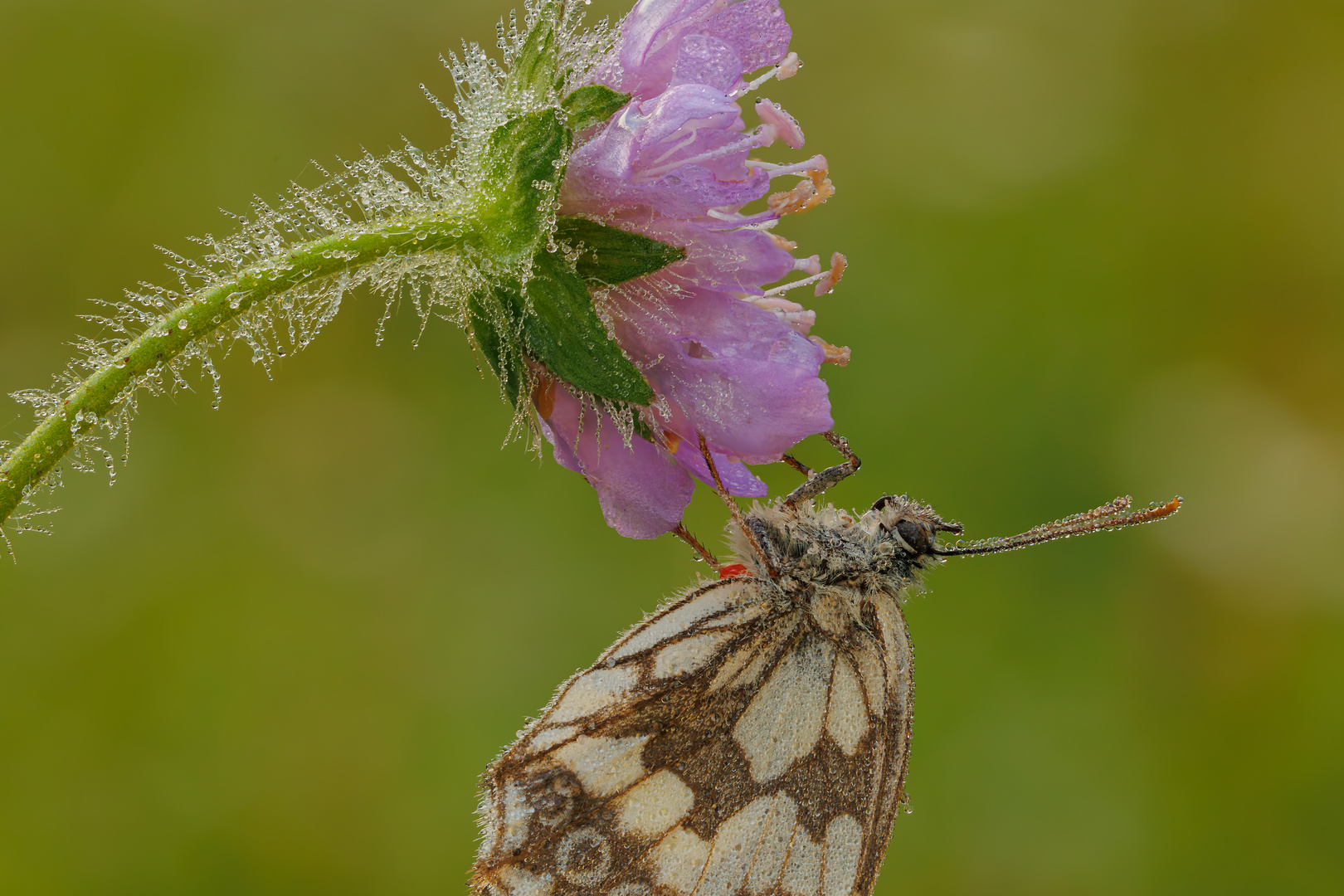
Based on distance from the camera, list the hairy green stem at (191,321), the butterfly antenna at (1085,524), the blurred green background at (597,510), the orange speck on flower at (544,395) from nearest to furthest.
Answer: the hairy green stem at (191,321), the orange speck on flower at (544,395), the butterfly antenna at (1085,524), the blurred green background at (597,510)

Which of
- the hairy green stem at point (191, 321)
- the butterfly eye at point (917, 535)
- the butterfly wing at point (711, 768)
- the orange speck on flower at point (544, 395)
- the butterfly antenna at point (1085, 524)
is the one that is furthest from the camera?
the butterfly eye at point (917, 535)

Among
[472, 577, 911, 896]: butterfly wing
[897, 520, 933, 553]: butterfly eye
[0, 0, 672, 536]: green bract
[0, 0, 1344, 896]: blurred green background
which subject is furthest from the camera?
[0, 0, 1344, 896]: blurred green background

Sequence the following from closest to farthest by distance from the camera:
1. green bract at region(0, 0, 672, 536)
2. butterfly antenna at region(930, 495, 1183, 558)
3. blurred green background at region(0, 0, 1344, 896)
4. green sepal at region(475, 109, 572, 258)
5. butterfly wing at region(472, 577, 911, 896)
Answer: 1. green bract at region(0, 0, 672, 536)
2. green sepal at region(475, 109, 572, 258)
3. butterfly wing at region(472, 577, 911, 896)
4. butterfly antenna at region(930, 495, 1183, 558)
5. blurred green background at region(0, 0, 1344, 896)

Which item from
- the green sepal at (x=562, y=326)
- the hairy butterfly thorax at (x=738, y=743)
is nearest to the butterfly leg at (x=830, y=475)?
the hairy butterfly thorax at (x=738, y=743)

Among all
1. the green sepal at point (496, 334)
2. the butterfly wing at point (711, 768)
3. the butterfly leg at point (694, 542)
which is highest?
the butterfly leg at point (694, 542)

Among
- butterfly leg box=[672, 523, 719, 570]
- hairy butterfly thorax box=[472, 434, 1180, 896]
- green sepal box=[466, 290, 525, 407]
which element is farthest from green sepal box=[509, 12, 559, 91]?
butterfly leg box=[672, 523, 719, 570]

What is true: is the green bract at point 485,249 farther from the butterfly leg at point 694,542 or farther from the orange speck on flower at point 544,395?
the butterfly leg at point 694,542

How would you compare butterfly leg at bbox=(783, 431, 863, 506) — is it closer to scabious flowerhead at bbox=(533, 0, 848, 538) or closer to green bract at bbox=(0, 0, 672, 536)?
scabious flowerhead at bbox=(533, 0, 848, 538)

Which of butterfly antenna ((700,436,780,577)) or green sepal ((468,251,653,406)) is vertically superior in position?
butterfly antenna ((700,436,780,577))
